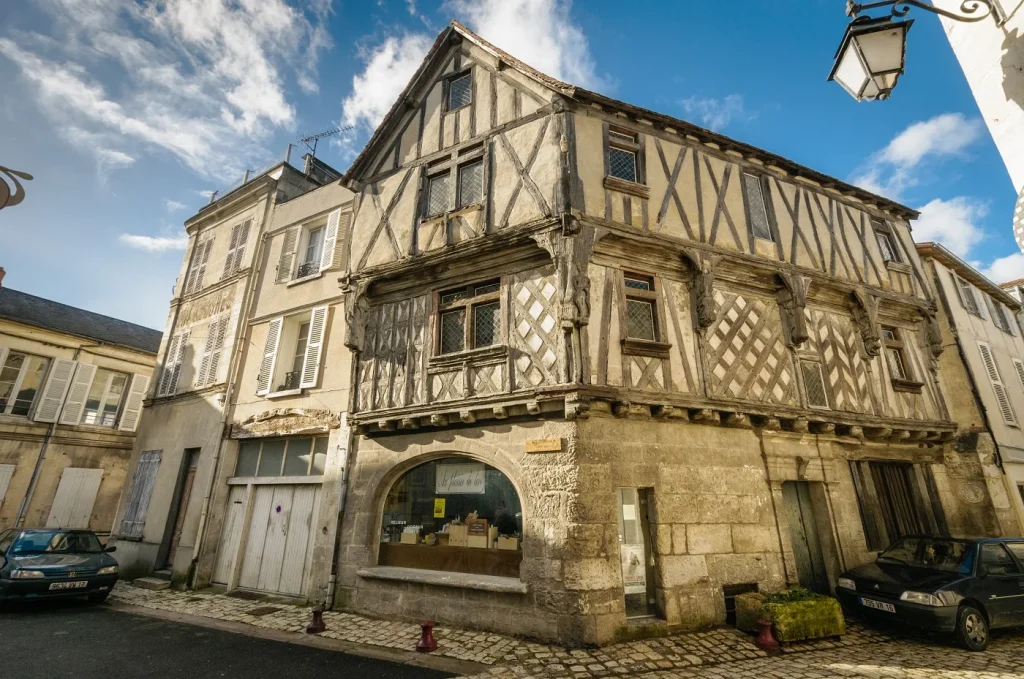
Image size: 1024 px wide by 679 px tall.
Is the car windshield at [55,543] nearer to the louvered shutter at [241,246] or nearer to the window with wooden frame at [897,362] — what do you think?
the louvered shutter at [241,246]

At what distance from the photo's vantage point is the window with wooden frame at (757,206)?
8.53 m

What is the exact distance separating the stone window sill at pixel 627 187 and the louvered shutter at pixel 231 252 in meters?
9.60

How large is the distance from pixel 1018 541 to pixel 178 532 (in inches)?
580

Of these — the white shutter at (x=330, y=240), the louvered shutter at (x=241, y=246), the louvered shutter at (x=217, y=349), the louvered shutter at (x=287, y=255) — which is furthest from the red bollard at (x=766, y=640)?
the louvered shutter at (x=241, y=246)

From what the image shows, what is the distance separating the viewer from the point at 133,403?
47.6 feet

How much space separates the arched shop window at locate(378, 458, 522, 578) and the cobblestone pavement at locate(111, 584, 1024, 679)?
852 millimetres

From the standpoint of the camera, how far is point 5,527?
38.1 feet

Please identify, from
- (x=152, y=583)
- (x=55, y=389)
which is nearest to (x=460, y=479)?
(x=152, y=583)

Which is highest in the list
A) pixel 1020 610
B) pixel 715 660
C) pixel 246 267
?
pixel 246 267

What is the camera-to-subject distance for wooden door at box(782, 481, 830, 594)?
7.27 meters

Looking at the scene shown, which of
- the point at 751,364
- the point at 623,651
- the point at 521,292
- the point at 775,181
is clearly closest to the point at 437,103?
the point at 521,292

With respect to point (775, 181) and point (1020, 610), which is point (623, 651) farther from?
point (775, 181)

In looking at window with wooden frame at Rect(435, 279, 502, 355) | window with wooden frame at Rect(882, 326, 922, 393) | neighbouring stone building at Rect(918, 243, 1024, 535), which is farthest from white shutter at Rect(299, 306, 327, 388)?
neighbouring stone building at Rect(918, 243, 1024, 535)

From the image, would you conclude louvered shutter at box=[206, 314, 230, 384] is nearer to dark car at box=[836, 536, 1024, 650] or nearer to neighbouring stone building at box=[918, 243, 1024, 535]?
dark car at box=[836, 536, 1024, 650]
